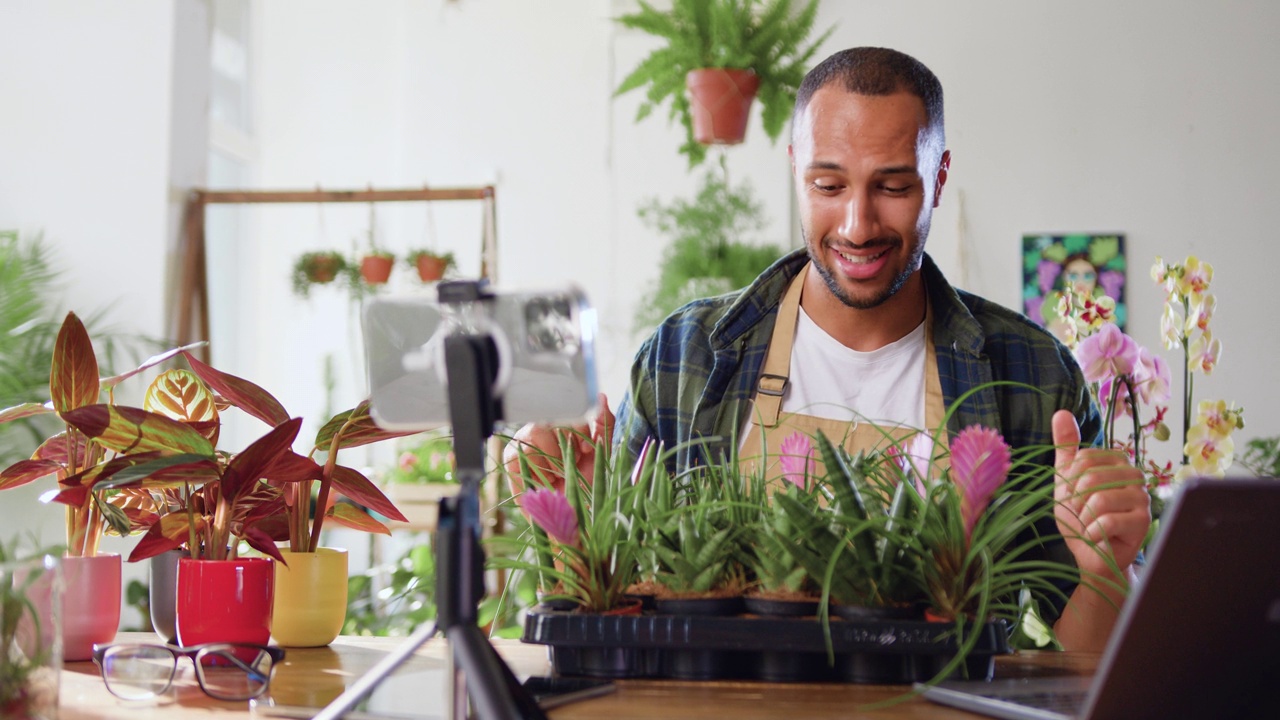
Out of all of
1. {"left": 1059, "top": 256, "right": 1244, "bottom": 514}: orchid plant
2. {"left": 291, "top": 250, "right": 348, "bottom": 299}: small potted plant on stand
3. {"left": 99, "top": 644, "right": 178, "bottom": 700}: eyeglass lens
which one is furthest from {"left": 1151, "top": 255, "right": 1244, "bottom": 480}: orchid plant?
{"left": 291, "top": 250, "right": 348, "bottom": 299}: small potted plant on stand

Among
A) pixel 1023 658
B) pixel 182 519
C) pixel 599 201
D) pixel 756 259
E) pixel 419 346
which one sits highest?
pixel 599 201

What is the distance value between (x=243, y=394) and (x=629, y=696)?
0.59m

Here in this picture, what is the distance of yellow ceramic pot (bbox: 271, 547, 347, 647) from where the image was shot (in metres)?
1.24

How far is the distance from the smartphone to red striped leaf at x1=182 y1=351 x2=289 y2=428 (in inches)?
18.7

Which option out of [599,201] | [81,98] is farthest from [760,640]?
[599,201]

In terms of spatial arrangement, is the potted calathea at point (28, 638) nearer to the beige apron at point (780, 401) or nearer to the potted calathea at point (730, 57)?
the beige apron at point (780, 401)

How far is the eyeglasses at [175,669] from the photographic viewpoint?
0.98 metres

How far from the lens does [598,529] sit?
96cm

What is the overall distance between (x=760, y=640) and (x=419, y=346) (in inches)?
14.2

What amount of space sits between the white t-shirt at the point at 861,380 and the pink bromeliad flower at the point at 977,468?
94 cm

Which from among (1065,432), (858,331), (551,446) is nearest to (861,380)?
(858,331)

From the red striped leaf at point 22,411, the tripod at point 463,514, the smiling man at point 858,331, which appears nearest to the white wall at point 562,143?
the smiling man at point 858,331

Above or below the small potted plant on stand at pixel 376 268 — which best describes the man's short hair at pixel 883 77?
above

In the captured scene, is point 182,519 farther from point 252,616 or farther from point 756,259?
point 756,259
